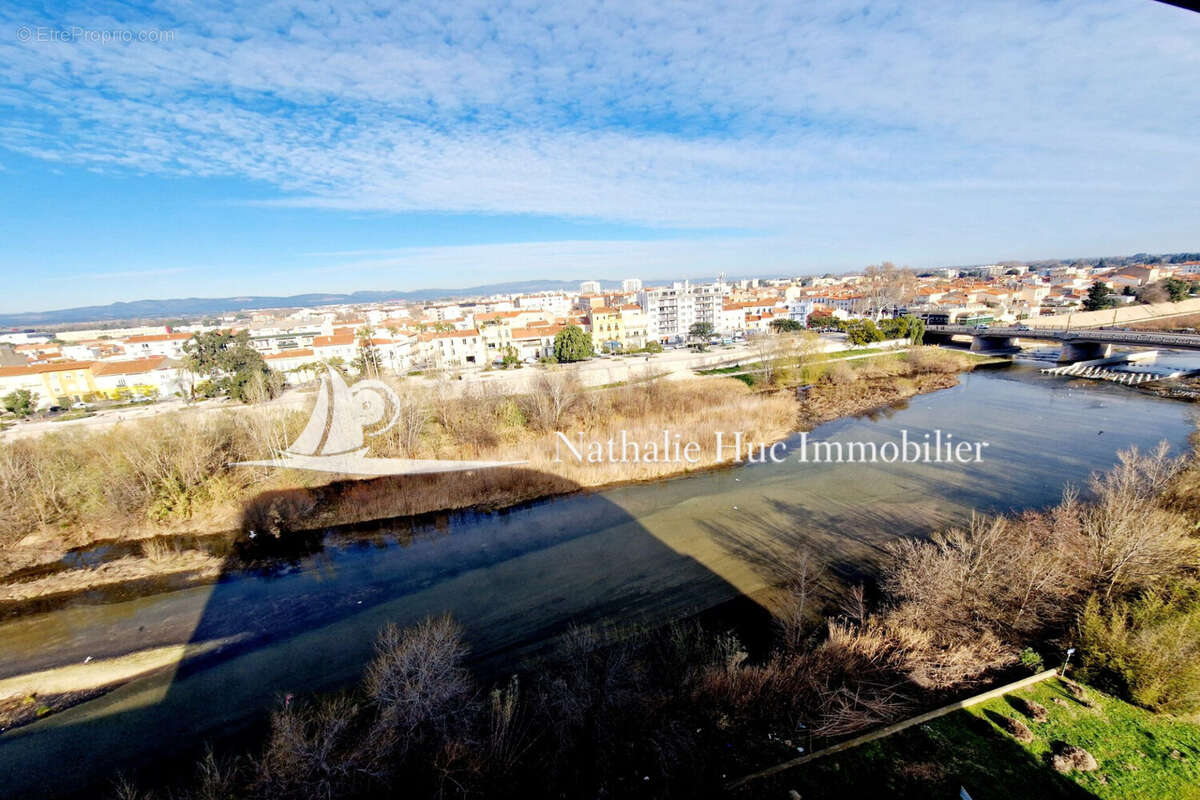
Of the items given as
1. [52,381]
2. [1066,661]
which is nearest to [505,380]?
[1066,661]

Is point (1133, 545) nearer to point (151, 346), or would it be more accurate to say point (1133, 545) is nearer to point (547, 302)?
point (151, 346)

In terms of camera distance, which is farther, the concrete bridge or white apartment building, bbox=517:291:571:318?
white apartment building, bbox=517:291:571:318

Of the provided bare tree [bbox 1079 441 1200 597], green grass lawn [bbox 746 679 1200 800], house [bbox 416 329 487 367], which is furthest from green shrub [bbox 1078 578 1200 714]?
house [bbox 416 329 487 367]

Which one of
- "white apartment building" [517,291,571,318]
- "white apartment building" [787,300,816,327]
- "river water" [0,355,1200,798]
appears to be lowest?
"river water" [0,355,1200,798]

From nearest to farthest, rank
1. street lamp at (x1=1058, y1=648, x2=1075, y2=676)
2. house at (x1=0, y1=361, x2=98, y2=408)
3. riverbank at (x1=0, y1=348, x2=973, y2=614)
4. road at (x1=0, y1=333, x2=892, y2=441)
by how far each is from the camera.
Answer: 1. street lamp at (x1=1058, y1=648, x2=1075, y2=676)
2. riverbank at (x1=0, y1=348, x2=973, y2=614)
3. road at (x1=0, y1=333, x2=892, y2=441)
4. house at (x1=0, y1=361, x2=98, y2=408)

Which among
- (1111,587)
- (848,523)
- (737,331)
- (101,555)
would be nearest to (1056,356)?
(737,331)

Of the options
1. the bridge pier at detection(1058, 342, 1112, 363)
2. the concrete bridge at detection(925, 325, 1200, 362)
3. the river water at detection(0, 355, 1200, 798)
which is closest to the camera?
the river water at detection(0, 355, 1200, 798)

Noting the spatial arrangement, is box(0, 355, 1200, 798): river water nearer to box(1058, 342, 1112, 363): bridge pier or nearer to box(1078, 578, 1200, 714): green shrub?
box(1078, 578, 1200, 714): green shrub

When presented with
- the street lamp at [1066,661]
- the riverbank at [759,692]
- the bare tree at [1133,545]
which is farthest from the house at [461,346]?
the street lamp at [1066,661]

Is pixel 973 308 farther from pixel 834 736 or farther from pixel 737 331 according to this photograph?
pixel 834 736
